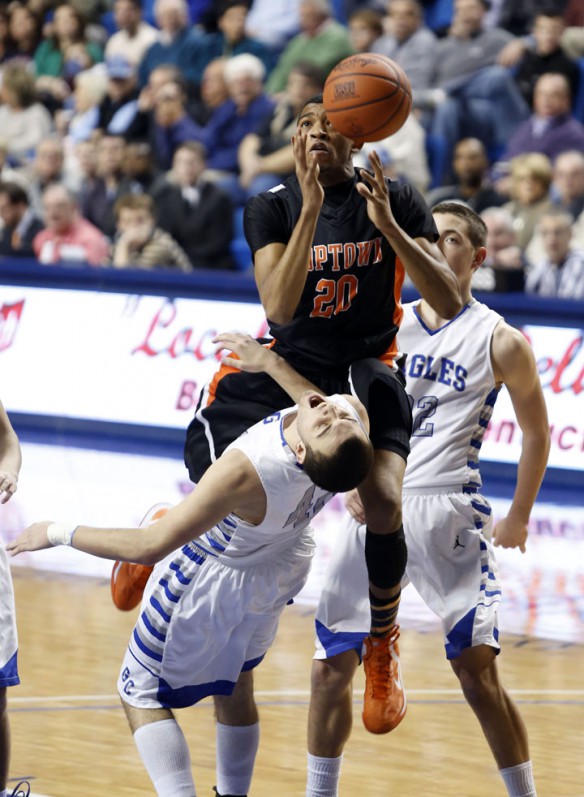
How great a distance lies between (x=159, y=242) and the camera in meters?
13.9

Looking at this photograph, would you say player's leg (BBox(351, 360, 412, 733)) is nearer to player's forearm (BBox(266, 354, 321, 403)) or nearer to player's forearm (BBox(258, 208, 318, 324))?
player's forearm (BBox(266, 354, 321, 403))

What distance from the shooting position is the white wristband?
14.4 ft

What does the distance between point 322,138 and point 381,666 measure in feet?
5.80

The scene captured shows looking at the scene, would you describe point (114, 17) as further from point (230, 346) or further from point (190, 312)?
point (230, 346)

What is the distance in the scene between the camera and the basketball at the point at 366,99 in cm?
496

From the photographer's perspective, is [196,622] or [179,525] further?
[196,622]

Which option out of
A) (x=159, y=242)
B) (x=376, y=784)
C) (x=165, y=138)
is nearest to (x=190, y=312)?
(x=159, y=242)

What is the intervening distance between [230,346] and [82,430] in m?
8.67

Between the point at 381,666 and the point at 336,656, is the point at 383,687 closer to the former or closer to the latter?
the point at 381,666

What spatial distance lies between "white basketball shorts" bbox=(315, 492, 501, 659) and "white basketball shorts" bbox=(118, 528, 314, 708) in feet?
1.89

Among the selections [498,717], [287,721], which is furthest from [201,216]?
[498,717]

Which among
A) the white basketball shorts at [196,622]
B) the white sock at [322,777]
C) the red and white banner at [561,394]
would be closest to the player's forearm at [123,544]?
the white basketball shorts at [196,622]

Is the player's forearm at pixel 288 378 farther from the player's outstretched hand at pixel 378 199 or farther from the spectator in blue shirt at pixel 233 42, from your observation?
the spectator in blue shirt at pixel 233 42

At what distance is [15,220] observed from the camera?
1555cm
